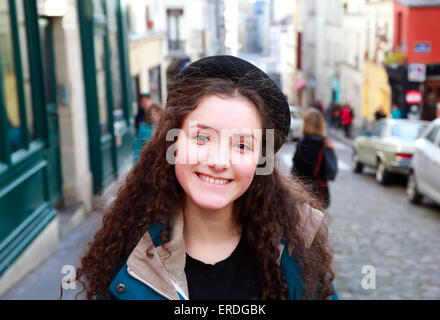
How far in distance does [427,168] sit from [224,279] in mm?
8768

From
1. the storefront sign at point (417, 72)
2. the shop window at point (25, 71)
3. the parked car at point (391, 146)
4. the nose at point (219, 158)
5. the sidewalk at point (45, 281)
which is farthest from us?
the storefront sign at point (417, 72)

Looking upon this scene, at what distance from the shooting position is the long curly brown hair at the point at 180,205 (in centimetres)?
191

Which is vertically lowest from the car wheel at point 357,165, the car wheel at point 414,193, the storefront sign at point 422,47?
the car wheel at point 357,165

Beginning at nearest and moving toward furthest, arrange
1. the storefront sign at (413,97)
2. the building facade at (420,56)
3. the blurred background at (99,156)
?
the blurred background at (99,156), the storefront sign at (413,97), the building facade at (420,56)

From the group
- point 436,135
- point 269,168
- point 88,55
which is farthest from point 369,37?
point 269,168

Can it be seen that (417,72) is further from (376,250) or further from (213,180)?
(213,180)

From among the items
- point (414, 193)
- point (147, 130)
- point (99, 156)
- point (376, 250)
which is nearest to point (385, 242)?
point (376, 250)

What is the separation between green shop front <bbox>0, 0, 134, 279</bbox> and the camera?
18.5ft

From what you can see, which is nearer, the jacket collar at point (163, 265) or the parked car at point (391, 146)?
the jacket collar at point (163, 265)

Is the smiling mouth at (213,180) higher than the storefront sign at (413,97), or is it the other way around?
the smiling mouth at (213,180)

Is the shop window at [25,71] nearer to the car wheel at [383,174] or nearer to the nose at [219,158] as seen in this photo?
the nose at [219,158]

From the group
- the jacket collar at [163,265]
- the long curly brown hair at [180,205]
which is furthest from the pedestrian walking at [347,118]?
the jacket collar at [163,265]

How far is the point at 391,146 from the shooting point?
1305cm

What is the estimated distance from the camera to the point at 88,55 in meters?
9.18
